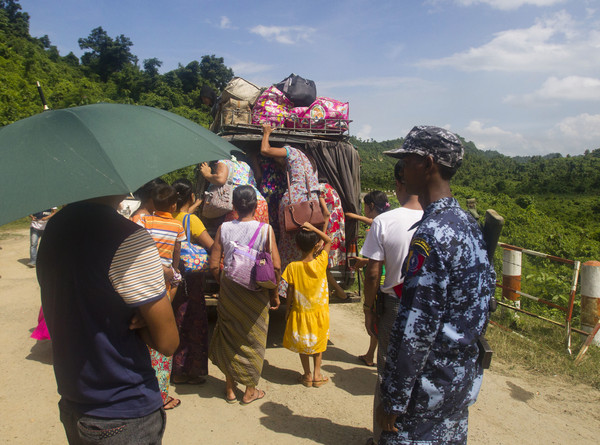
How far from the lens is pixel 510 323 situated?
5.97 m

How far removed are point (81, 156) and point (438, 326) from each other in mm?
1455

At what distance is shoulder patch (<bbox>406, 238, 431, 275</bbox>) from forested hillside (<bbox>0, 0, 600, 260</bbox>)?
226 inches

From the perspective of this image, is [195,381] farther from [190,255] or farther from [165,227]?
[165,227]

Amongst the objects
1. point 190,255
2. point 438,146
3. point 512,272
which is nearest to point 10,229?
point 190,255

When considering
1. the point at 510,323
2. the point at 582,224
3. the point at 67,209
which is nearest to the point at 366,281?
the point at 67,209

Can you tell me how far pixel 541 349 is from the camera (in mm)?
5035

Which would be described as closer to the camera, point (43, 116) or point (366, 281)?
point (43, 116)

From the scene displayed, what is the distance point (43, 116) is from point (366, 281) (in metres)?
2.37

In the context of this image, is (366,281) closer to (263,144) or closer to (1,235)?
(263,144)

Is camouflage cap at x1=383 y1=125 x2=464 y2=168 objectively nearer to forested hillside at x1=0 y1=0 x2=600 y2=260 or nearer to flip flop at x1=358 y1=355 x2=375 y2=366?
flip flop at x1=358 y1=355 x2=375 y2=366

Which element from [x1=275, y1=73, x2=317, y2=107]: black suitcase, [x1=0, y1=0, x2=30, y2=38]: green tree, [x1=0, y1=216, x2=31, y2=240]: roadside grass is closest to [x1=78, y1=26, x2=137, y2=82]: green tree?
[x1=0, y1=0, x2=30, y2=38]: green tree

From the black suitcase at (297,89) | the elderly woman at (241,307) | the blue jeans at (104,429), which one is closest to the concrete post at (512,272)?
the black suitcase at (297,89)

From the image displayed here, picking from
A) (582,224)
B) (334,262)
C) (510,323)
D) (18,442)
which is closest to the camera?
(18,442)

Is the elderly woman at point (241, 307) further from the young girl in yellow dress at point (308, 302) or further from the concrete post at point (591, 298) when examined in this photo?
the concrete post at point (591, 298)
